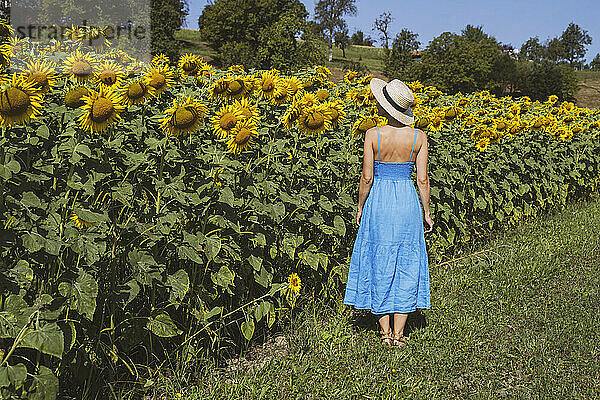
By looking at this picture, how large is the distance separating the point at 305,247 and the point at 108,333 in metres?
1.52

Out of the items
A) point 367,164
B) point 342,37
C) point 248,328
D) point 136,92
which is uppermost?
point 342,37

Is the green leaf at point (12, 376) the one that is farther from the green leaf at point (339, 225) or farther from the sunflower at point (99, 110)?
the green leaf at point (339, 225)

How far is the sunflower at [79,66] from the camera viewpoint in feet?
9.73

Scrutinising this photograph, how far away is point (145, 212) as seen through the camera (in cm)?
280

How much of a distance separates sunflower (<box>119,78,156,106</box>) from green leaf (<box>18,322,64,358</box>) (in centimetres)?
136

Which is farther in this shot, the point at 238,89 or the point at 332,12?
the point at 332,12

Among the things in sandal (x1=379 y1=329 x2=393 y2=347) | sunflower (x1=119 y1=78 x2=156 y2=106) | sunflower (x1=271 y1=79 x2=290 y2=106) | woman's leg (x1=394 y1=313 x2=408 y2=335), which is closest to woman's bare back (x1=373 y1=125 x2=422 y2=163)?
sunflower (x1=271 y1=79 x2=290 y2=106)

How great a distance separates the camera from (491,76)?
3177cm

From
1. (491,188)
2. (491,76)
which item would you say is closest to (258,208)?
(491,188)

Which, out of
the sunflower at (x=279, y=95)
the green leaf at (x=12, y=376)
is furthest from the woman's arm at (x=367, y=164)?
the green leaf at (x=12, y=376)

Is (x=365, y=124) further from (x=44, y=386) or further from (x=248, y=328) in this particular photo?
(x=44, y=386)

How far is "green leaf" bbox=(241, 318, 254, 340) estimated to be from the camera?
325cm

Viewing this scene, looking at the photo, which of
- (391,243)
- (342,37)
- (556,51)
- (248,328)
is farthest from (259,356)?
(556,51)

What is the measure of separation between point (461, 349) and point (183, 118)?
7.53 feet
